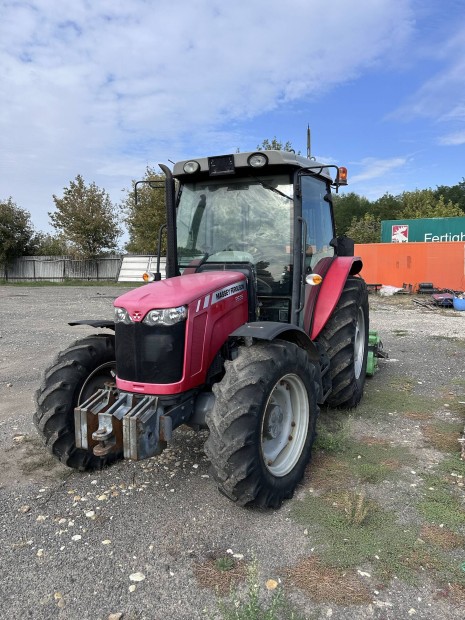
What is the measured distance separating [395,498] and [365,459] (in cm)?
61

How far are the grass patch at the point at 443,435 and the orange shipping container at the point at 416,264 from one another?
1343 cm

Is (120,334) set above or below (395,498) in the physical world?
above

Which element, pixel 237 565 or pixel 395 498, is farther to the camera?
pixel 395 498

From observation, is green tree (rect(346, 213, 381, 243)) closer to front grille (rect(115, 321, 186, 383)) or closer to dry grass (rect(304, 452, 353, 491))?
dry grass (rect(304, 452, 353, 491))

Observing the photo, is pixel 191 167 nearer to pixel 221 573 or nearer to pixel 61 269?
pixel 221 573

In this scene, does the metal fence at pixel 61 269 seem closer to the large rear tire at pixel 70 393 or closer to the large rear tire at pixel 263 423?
the large rear tire at pixel 70 393

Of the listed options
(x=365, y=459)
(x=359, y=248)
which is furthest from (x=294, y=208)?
(x=359, y=248)

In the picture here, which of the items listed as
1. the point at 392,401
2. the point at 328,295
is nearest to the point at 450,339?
the point at 392,401

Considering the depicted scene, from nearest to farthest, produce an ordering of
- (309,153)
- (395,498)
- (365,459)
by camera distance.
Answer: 1. (395,498)
2. (365,459)
3. (309,153)

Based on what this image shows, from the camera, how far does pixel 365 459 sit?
12.6ft

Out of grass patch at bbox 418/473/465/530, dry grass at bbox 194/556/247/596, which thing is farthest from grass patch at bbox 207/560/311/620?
grass patch at bbox 418/473/465/530

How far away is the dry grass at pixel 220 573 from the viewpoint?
243 centimetres

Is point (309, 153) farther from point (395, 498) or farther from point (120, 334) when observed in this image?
point (395, 498)

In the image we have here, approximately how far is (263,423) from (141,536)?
102 cm
